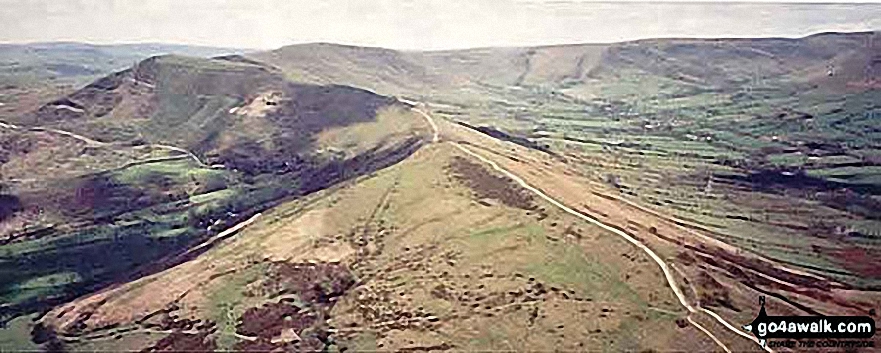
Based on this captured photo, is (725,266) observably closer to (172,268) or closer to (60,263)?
(172,268)

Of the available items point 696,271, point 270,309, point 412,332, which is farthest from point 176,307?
point 696,271

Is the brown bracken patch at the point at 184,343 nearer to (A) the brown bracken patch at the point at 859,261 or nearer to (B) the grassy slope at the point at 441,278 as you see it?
(B) the grassy slope at the point at 441,278

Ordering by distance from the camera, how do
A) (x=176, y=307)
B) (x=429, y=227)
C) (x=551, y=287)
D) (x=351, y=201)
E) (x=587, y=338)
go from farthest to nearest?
(x=351, y=201), (x=429, y=227), (x=176, y=307), (x=551, y=287), (x=587, y=338)

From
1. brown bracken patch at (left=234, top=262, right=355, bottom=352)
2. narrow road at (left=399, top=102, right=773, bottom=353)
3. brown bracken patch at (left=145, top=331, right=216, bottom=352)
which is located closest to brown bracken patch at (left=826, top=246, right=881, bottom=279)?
narrow road at (left=399, top=102, right=773, bottom=353)

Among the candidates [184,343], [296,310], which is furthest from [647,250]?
[184,343]

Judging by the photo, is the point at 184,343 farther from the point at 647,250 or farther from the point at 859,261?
the point at 859,261

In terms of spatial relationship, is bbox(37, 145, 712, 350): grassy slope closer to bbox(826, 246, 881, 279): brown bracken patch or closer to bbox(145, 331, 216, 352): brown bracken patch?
bbox(145, 331, 216, 352): brown bracken patch
